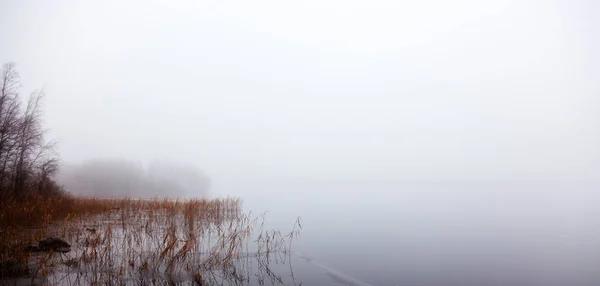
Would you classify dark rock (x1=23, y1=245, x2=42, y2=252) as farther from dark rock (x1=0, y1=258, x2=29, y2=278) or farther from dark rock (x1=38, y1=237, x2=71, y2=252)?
dark rock (x1=0, y1=258, x2=29, y2=278)

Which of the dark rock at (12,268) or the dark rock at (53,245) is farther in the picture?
the dark rock at (53,245)

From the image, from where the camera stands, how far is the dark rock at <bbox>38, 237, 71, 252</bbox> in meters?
11.9

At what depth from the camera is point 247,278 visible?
1052 cm

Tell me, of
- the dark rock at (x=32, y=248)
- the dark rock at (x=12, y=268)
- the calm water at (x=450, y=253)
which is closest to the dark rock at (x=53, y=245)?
the dark rock at (x=32, y=248)

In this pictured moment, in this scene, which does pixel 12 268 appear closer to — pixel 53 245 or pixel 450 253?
pixel 53 245

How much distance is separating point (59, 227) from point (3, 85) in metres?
27.4

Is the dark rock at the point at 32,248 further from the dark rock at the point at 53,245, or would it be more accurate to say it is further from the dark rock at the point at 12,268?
the dark rock at the point at 12,268

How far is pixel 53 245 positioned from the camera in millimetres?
12055

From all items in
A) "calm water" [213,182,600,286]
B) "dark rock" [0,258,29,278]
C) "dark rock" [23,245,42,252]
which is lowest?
"calm water" [213,182,600,286]

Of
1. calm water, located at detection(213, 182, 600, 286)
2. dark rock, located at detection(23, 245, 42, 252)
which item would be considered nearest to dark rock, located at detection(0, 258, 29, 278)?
dark rock, located at detection(23, 245, 42, 252)

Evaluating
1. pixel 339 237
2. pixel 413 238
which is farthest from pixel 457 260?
pixel 339 237

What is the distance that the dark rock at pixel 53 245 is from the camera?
38.9ft

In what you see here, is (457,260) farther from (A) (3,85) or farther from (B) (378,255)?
(A) (3,85)

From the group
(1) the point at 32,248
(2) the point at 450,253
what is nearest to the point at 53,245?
(1) the point at 32,248
